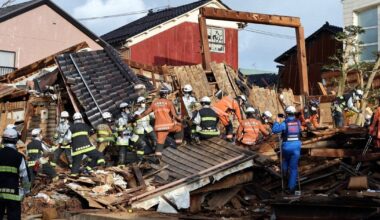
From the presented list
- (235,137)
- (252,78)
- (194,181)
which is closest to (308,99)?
(235,137)

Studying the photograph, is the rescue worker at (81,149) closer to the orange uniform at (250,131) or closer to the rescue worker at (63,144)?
the rescue worker at (63,144)

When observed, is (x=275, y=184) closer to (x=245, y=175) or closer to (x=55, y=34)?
(x=245, y=175)

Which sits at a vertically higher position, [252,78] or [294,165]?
[252,78]

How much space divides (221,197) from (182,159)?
143 centimetres

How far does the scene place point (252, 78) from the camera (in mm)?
38094

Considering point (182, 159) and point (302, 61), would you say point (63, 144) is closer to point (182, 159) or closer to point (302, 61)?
point (182, 159)

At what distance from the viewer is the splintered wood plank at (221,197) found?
11.5 metres

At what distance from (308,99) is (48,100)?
9798 millimetres

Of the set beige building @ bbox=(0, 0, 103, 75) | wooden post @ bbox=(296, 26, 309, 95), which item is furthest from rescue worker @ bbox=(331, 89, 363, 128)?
beige building @ bbox=(0, 0, 103, 75)

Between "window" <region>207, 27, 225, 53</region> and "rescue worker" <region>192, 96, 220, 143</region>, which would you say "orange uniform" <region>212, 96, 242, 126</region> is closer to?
"rescue worker" <region>192, 96, 220, 143</region>

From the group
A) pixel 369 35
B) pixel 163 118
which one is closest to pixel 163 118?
pixel 163 118

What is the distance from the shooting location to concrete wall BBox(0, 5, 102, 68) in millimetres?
28375

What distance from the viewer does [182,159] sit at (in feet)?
41.5

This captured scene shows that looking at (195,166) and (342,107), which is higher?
(342,107)
